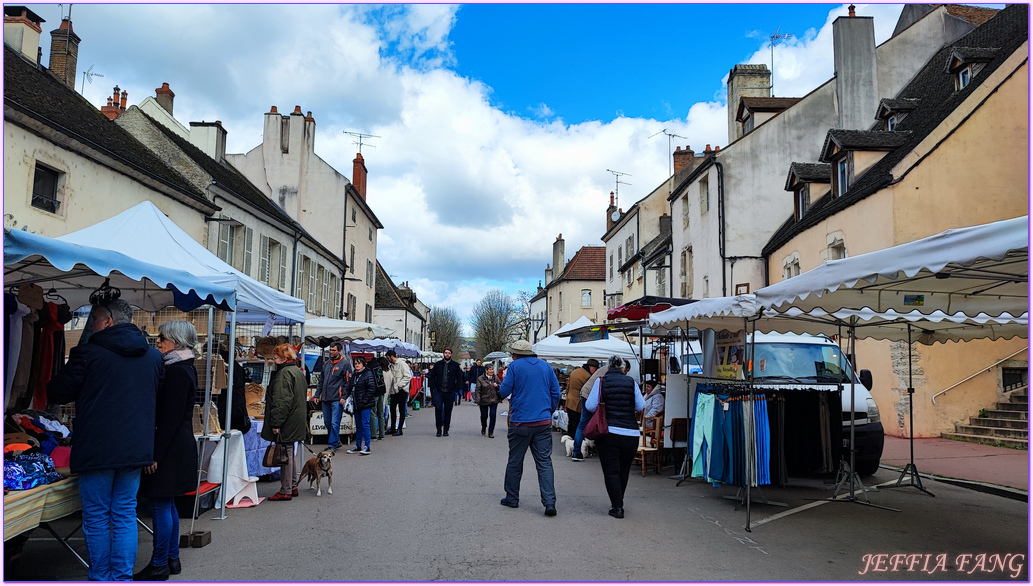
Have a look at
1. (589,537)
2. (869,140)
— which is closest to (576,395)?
(589,537)

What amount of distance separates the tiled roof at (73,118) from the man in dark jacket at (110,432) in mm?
10539

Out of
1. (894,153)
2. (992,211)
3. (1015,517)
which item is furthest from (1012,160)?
(1015,517)

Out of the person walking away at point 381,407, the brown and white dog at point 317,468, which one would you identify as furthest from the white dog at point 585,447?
the brown and white dog at point 317,468

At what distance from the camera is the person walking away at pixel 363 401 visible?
40.9 ft

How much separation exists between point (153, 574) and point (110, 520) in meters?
0.58

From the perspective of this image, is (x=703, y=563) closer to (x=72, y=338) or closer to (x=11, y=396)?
(x=11, y=396)

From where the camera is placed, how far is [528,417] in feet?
26.1

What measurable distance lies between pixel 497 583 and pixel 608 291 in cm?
4080

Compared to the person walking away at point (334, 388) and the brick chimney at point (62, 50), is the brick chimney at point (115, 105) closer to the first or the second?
the brick chimney at point (62, 50)

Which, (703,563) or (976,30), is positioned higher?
(976,30)

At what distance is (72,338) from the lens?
8.60 metres

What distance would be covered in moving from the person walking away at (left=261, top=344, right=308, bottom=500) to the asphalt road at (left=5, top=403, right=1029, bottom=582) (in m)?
0.76

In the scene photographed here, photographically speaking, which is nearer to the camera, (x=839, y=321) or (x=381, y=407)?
(x=839, y=321)

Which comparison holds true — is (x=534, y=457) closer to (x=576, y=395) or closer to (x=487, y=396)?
(x=576, y=395)
